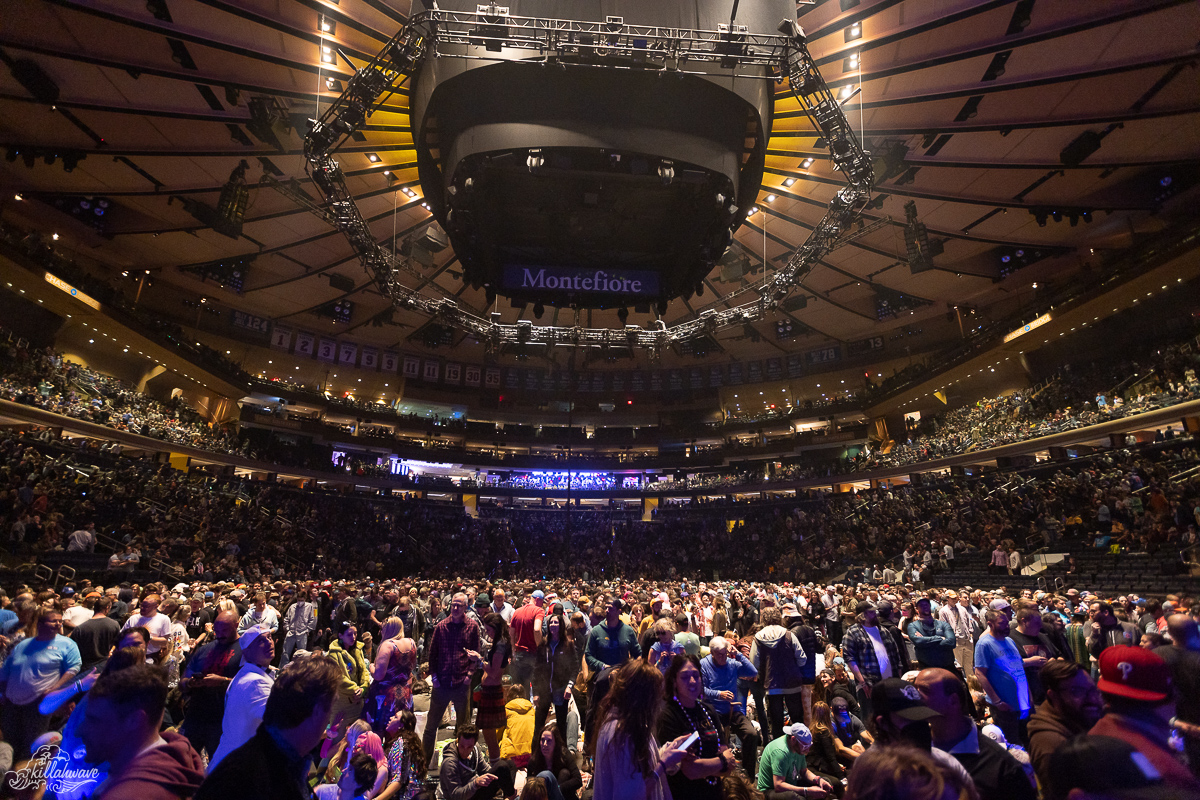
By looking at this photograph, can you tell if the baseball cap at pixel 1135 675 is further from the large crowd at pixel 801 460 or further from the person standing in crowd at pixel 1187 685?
the large crowd at pixel 801 460

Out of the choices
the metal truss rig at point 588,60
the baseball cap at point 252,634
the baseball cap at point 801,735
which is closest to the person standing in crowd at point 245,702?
the baseball cap at point 252,634

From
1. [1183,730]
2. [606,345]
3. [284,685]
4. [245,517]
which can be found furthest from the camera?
[245,517]

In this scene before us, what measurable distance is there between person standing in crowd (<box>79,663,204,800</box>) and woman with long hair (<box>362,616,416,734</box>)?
3.64 m

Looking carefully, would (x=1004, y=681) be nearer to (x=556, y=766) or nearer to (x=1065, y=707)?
(x=1065, y=707)

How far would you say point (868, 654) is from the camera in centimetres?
654

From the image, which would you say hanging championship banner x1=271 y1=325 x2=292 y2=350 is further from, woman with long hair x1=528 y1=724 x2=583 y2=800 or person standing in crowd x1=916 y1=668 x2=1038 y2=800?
person standing in crowd x1=916 y1=668 x2=1038 y2=800

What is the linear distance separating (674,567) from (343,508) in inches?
761

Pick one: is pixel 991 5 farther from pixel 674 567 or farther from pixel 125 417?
pixel 125 417

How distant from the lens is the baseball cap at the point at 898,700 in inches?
111

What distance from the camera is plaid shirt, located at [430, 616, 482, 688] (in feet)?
20.5

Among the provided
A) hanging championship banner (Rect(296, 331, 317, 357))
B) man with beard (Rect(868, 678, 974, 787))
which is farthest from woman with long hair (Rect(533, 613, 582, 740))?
hanging championship banner (Rect(296, 331, 317, 357))

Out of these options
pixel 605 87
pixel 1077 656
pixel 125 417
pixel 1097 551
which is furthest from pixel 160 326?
pixel 1097 551

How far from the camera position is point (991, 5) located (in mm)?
11914

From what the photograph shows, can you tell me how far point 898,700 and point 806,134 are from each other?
52.2 feet
